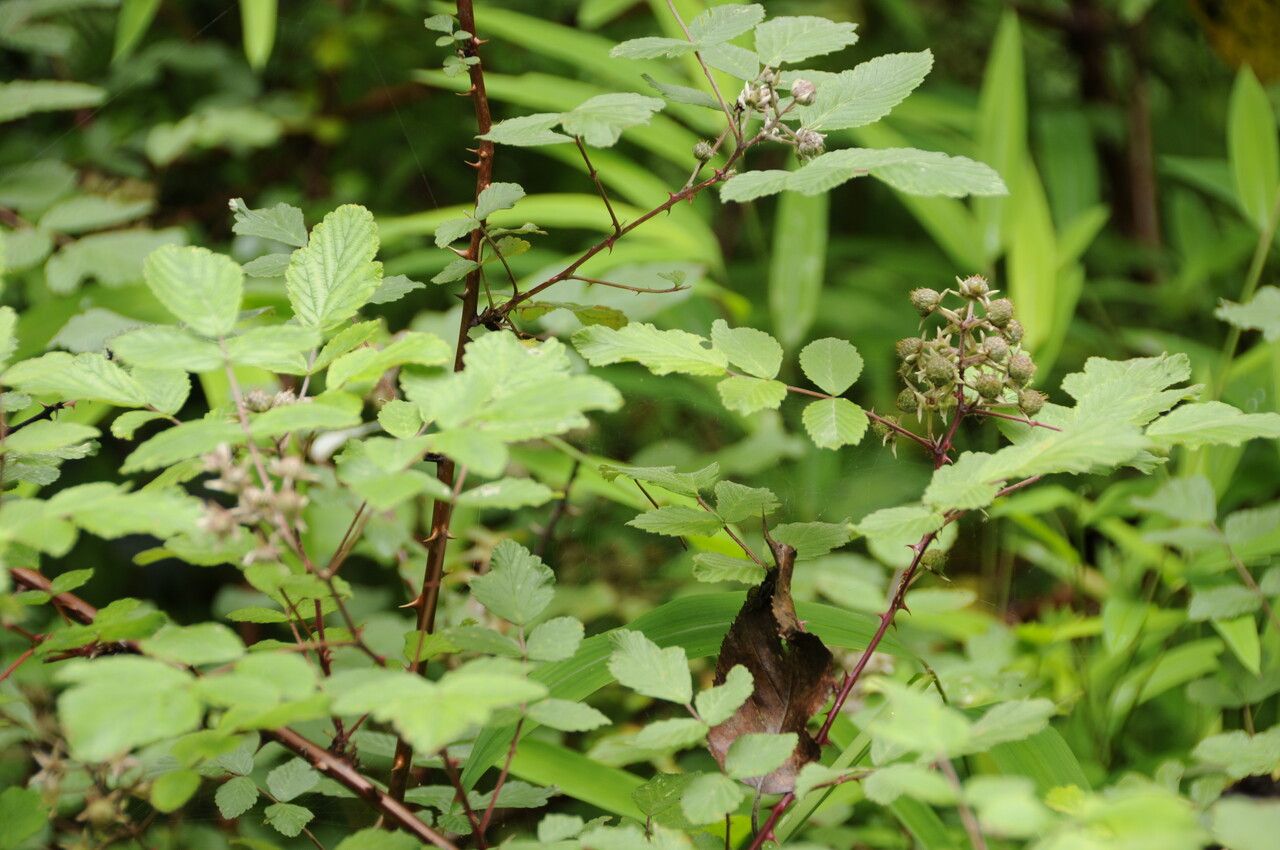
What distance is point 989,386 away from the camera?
462 mm

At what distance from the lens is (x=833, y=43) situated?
48 centimetres

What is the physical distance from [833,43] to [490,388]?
10.3 inches

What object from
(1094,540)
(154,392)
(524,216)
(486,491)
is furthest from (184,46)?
(1094,540)

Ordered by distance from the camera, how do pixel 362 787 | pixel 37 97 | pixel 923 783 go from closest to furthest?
pixel 923 783 → pixel 362 787 → pixel 37 97

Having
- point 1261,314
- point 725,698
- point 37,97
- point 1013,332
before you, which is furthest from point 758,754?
point 37,97

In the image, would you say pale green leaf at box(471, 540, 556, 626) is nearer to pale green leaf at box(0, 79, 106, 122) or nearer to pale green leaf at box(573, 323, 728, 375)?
pale green leaf at box(573, 323, 728, 375)

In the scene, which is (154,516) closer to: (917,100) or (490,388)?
(490,388)

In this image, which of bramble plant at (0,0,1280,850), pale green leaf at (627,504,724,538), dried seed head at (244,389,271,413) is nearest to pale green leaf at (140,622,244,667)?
bramble plant at (0,0,1280,850)

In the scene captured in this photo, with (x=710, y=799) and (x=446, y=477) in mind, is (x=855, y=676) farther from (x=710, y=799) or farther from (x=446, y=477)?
(x=446, y=477)

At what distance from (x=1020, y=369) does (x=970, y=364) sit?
2 centimetres

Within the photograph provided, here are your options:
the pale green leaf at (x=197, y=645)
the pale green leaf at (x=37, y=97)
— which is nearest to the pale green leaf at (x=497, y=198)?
the pale green leaf at (x=197, y=645)

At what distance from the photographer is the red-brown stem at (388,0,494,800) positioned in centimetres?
46

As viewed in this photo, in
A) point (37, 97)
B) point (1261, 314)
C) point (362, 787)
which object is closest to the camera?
point (362, 787)

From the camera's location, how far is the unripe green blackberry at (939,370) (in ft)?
1.51
